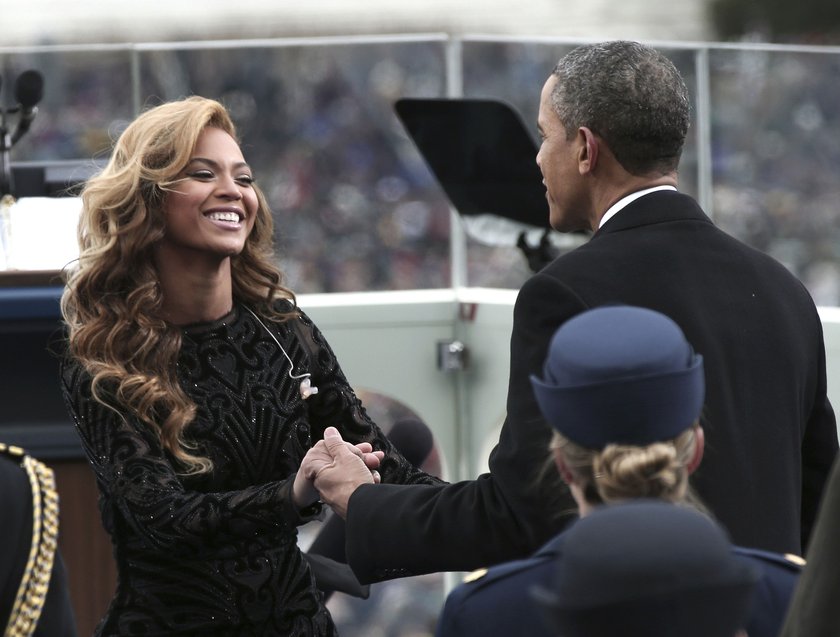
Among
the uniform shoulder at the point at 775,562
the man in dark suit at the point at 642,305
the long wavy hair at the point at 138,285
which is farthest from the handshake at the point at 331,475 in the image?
the uniform shoulder at the point at 775,562

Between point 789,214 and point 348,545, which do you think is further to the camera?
point 789,214

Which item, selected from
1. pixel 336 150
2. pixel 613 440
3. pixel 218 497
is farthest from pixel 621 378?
pixel 336 150

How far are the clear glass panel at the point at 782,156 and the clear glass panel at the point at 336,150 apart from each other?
3.56ft

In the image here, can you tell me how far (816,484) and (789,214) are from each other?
3707 millimetres

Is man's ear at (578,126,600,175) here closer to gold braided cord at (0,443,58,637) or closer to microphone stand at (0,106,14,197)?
gold braided cord at (0,443,58,637)

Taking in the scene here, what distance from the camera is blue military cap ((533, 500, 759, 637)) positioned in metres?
1.21

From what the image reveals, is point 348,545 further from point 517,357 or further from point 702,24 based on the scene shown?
point 702,24

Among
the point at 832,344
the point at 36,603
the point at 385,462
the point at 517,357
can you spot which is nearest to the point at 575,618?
the point at 36,603

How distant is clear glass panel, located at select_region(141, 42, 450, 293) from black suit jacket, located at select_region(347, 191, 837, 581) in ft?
10.4

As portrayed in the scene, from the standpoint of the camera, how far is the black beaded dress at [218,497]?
2.45m

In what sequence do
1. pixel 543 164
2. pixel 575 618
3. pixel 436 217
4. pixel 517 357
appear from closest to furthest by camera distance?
pixel 575 618 < pixel 517 357 < pixel 543 164 < pixel 436 217

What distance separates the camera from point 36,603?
6.07ft

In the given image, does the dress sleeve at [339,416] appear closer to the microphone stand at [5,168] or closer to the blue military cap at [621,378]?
the blue military cap at [621,378]

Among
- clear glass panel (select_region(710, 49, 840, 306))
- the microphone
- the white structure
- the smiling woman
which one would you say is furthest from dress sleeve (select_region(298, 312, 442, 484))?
the white structure
